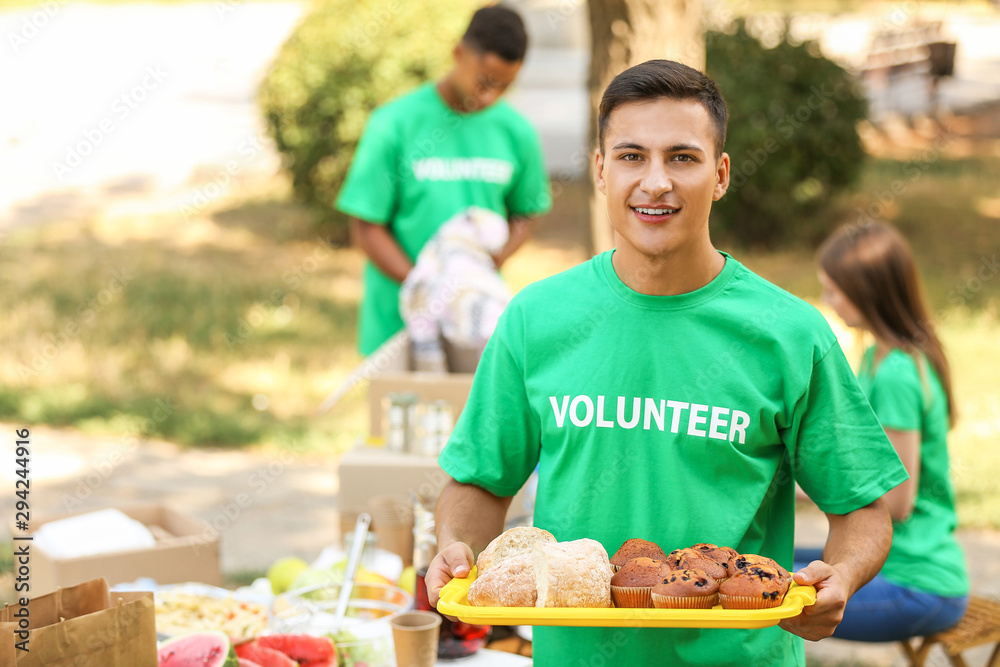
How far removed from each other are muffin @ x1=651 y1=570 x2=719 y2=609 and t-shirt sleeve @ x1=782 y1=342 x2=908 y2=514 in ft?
1.24

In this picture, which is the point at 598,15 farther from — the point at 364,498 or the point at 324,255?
the point at 324,255

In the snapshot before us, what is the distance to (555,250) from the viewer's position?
12.1 metres

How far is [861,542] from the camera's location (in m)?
2.06

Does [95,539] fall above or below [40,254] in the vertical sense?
below

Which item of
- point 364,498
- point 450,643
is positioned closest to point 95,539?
point 364,498

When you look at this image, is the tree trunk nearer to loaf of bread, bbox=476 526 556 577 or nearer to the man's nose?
the man's nose

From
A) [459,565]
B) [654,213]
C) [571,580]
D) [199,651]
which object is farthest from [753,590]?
[199,651]

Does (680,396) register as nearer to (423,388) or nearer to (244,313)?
(423,388)

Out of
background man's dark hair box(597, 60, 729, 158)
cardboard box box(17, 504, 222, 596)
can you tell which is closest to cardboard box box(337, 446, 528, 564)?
cardboard box box(17, 504, 222, 596)

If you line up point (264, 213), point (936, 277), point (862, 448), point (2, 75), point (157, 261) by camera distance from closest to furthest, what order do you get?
1. point (862, 448)
2. point (936, 277)
3. point (157, 261)
4. point (264, 213)
5. point (2, 75)

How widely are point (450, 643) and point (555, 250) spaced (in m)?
9.46

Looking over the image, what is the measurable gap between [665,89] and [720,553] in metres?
0.87

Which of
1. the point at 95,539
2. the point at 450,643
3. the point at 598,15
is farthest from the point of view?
the point at 598,15

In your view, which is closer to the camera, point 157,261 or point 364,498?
point 364,498
